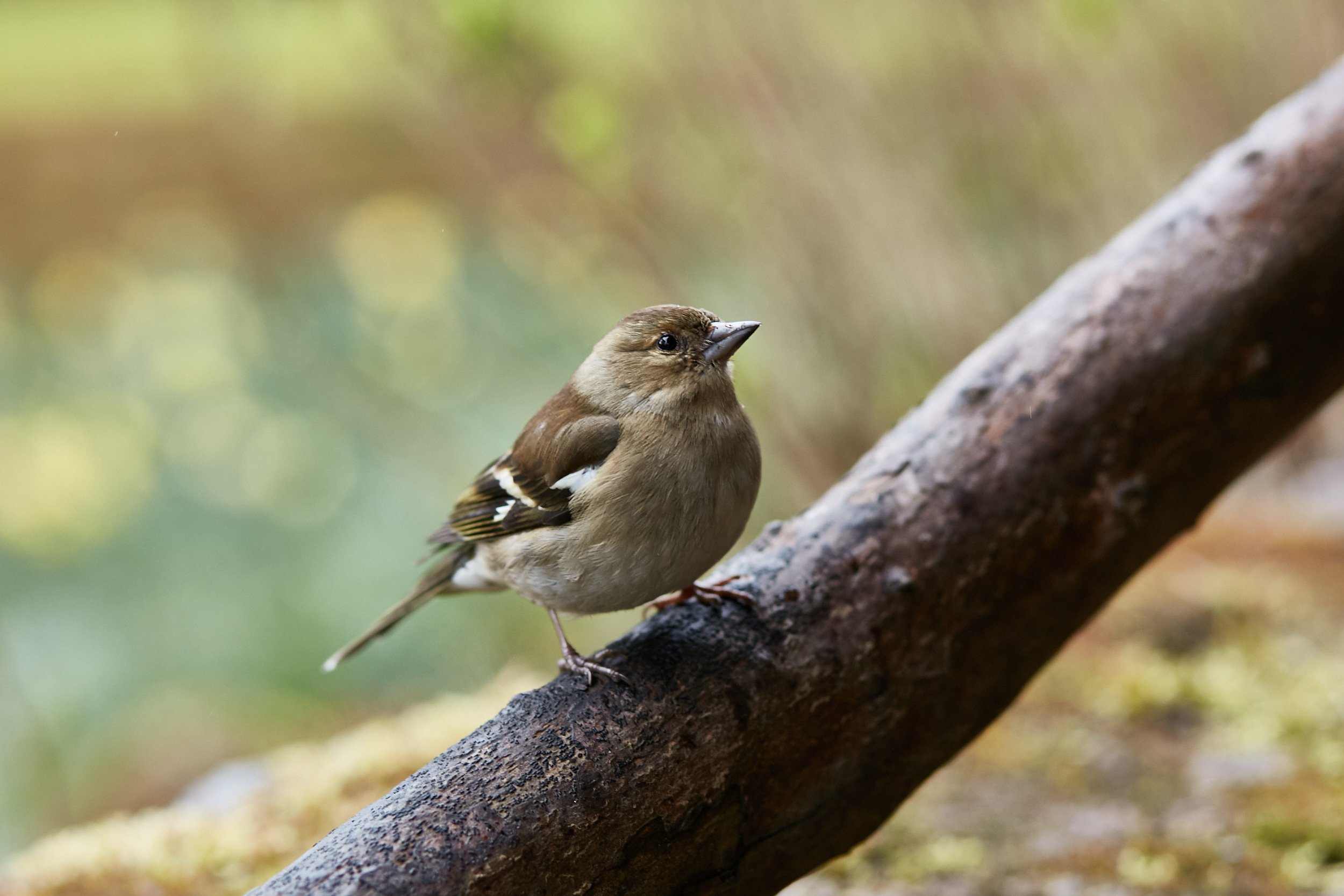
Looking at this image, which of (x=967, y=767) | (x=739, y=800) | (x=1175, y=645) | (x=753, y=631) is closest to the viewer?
(x=739, y=800)

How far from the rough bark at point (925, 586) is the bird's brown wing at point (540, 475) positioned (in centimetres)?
37

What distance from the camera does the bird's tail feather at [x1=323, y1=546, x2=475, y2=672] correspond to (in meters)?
2.60

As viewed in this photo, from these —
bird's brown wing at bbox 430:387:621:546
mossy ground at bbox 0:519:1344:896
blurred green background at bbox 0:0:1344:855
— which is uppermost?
blurred green background at bbox 0:0:1344:855

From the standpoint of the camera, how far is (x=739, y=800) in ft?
7.42

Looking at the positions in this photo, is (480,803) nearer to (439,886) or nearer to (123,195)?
(439,886)

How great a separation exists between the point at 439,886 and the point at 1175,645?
3590 millimetres

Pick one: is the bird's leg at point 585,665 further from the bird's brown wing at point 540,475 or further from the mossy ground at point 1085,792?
the mossy ground at point 1085,792

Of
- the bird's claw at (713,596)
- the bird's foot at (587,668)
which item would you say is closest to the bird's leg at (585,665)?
the bird's foot at (587,668)

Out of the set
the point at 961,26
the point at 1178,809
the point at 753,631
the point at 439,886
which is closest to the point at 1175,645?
the point at 1178,809

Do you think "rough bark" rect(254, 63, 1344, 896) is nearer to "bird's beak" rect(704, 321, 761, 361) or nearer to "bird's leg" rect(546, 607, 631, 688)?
"bird's leg" rect(546, 607, 631, 688)

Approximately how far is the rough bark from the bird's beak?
60 centimetres

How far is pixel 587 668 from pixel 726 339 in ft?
2.44

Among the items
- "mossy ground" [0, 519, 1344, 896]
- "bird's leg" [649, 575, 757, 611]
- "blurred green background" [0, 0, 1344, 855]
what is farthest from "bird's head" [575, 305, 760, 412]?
"blurred green background" [0, 0, 1344, 855]

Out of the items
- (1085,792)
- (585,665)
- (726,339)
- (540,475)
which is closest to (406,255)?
(540,475)
